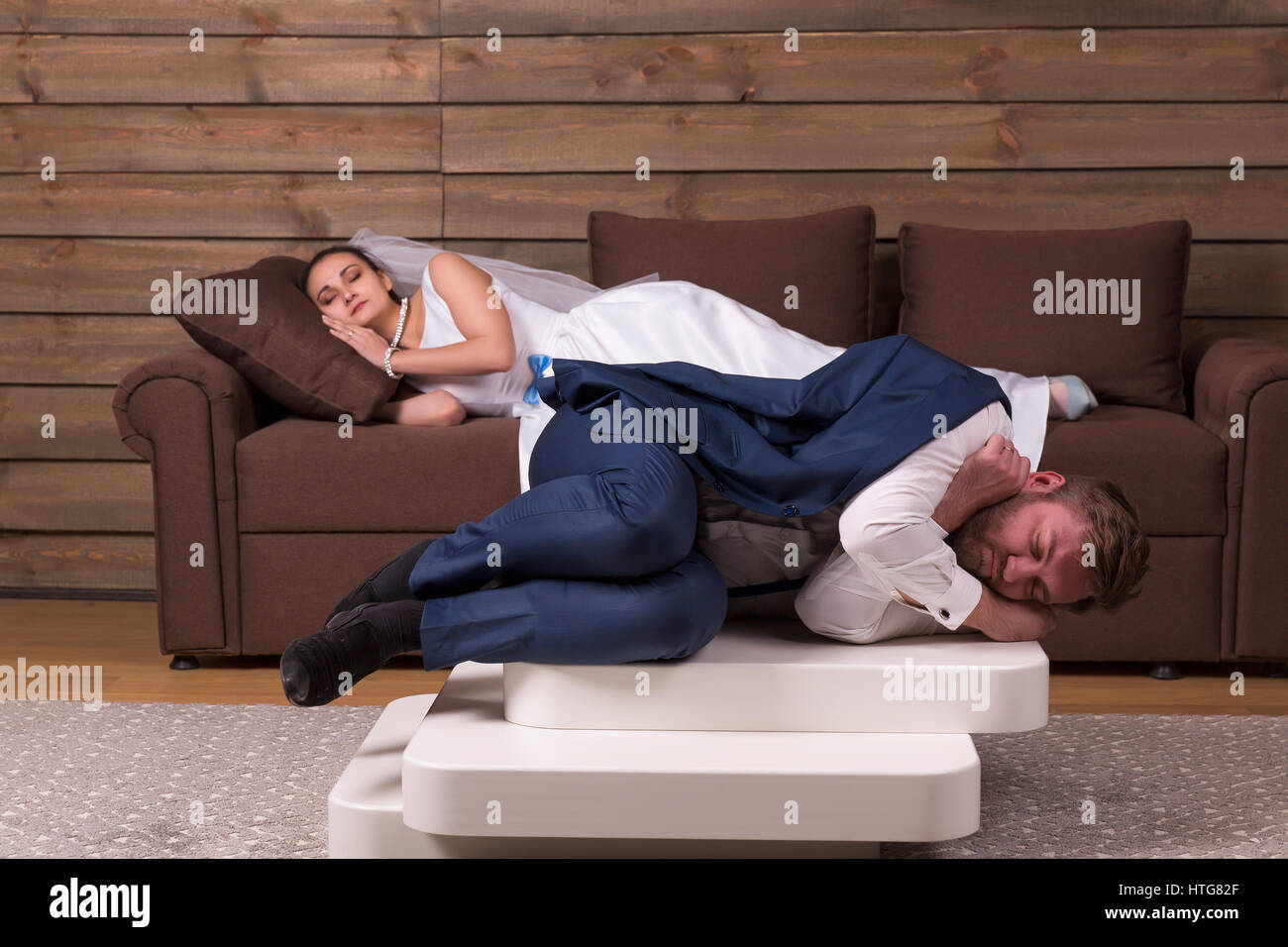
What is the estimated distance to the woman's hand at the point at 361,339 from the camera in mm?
2570

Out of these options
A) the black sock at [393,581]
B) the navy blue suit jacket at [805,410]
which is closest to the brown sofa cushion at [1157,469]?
the navy blue suit jacket at [805,410]

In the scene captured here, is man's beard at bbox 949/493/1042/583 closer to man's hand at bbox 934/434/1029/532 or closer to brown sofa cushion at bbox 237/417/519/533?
man's hand at bbox 934/434/1029/532

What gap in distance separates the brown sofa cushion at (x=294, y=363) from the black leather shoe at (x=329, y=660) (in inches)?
39.3

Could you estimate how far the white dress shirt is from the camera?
1491mm

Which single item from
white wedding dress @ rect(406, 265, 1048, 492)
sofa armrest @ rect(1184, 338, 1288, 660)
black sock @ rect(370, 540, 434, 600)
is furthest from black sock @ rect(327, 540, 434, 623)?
sofa armrest @ rect(1184, 338, 1288, 660)

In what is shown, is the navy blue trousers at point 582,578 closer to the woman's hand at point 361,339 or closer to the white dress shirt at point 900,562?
the white dress shirt at point 900,562

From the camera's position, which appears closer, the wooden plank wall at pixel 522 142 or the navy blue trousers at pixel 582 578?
the navy blue trousers at pixel 582 578

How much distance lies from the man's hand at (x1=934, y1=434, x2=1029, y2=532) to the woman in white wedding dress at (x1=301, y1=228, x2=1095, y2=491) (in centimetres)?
72

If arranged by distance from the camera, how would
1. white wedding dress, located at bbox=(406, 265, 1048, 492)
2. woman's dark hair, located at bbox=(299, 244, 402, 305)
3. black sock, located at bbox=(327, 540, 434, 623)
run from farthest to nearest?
woman's dark hair, located at bbox=(299, 244, 402, 305) → white wedding dress, located at bbox=(406, 265, 1048, 492) → black sock, located at bbox=(327, 540, 434, 623)

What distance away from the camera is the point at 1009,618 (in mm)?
1622

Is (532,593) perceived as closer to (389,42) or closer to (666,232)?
(666,232)

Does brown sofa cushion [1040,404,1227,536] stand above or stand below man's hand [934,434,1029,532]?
below

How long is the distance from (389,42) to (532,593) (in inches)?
85.1

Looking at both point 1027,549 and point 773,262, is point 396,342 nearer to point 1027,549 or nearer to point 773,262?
point 773,262
